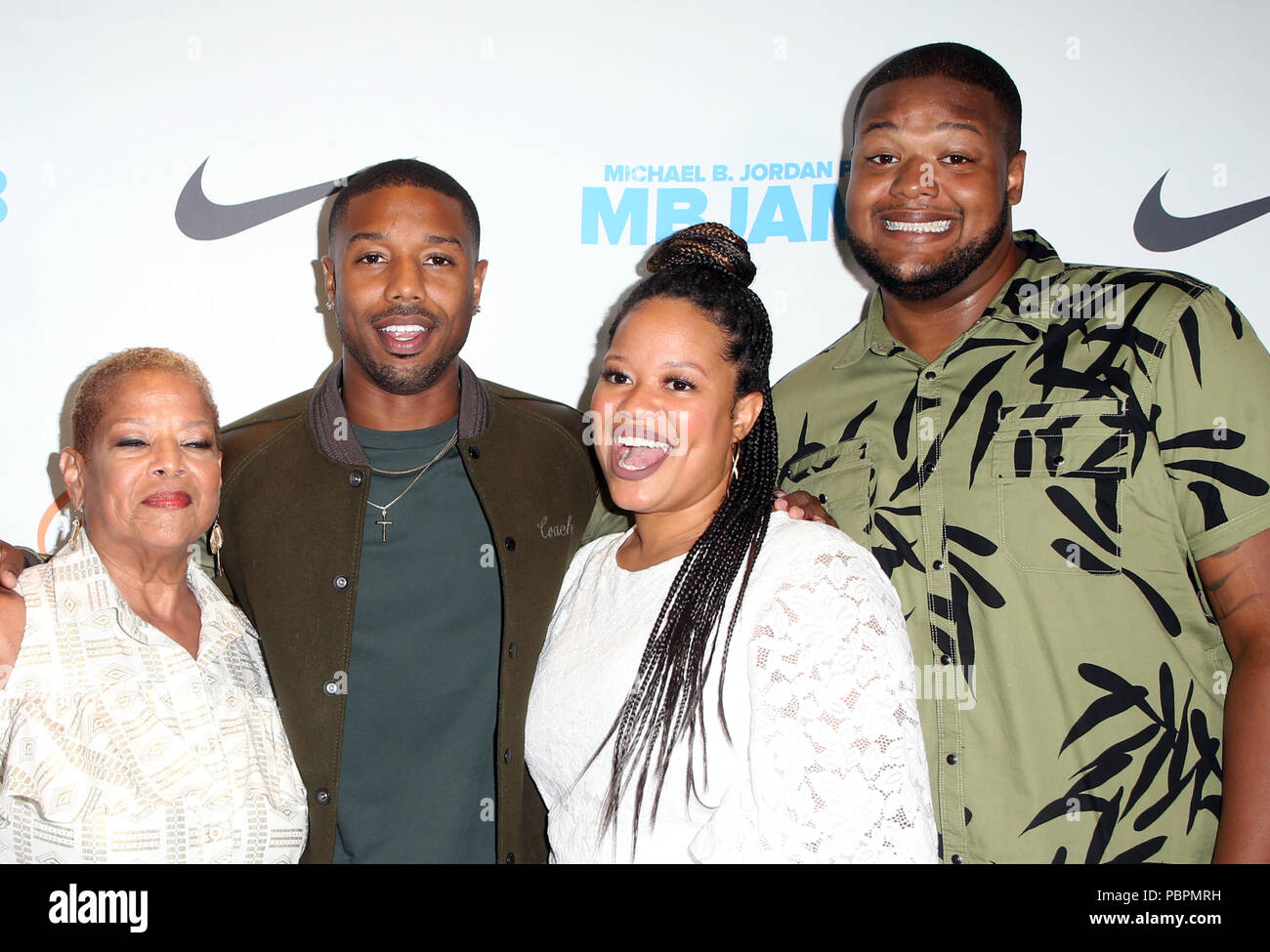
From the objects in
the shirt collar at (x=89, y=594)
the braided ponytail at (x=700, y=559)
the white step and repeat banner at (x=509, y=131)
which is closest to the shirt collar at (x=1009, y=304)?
the braided ponytail at (x=700, y=559)

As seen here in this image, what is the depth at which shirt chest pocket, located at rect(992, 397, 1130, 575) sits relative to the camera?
2180 millimetres

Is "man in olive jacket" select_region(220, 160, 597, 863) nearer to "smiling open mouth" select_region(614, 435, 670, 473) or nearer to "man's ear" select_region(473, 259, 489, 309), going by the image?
"man's ear" select_region(473, 259, 489, 309)

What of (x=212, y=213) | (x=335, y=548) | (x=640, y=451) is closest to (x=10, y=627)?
(x=335, y=548)

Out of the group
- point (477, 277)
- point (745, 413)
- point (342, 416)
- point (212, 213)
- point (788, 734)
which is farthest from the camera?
point (212, 213)

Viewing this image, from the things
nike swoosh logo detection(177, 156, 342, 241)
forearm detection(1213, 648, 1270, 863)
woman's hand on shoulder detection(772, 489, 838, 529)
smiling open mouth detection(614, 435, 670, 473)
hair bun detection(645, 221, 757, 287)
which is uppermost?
nike swoosh logo detection(177, 156, 342, 241)

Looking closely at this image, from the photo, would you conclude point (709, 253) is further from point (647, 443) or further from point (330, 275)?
point (330, 275)

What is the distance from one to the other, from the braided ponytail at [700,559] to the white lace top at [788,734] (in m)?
0.02

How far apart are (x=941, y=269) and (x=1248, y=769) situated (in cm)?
120

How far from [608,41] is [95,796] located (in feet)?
7.97

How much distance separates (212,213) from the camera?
3105mm

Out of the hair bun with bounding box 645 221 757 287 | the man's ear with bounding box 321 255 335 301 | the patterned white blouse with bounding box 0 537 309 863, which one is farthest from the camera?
the man's ear with bounding box 321 255 335 301

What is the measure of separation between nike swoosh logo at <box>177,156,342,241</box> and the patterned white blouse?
133cm

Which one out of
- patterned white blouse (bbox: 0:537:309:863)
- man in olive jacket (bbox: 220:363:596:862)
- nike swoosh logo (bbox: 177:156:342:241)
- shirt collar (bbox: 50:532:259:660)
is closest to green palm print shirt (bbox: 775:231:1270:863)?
man in olive jacket (bbox: 220:363:596:862)
